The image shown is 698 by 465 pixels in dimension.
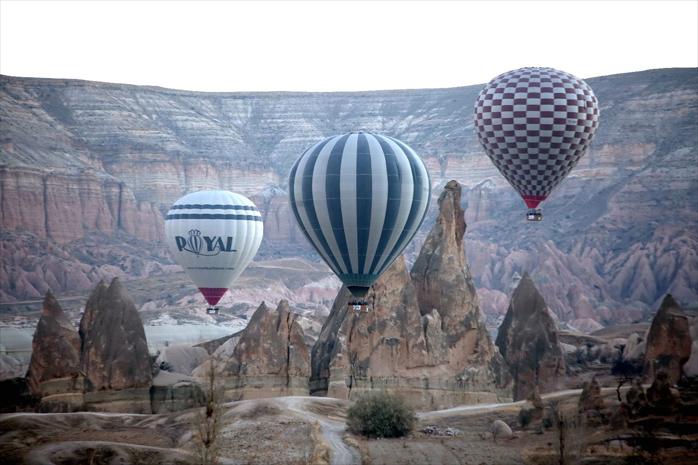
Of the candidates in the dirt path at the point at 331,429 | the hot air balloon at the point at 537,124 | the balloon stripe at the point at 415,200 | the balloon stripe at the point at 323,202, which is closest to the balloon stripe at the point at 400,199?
→ the balloon stripe at the point at 415,200

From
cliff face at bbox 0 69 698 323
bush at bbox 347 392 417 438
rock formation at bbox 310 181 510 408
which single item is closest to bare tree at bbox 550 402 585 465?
bush at bbox 347 392 417 438

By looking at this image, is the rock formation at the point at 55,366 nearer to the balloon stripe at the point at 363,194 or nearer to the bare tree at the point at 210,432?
the balloon stripe at the point at 363,194

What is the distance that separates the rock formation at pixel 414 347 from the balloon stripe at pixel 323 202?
5979mm

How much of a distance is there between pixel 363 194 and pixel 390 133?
118m

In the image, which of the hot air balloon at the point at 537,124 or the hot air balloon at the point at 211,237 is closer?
the hot air balloon at the point at 537,124

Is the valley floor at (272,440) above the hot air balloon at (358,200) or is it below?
below

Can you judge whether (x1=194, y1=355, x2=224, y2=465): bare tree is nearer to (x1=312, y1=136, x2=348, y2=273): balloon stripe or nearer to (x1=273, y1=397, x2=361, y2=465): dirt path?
(x1=273, y1=397, x2=361, y2=465): dirt path

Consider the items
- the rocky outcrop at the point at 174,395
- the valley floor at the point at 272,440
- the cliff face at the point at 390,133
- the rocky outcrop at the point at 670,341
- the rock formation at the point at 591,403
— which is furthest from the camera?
the cliff face at the point at 390,133

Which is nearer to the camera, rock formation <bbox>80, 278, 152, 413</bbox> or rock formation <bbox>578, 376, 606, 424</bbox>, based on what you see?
rock formation <bbox>578, 376, 606, 424</bbox>

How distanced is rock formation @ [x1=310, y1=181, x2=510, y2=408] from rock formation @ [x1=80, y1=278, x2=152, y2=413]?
7.08 m

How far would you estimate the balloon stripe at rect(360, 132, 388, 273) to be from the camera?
2090 inches

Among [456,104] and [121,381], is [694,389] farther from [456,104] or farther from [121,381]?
[456,104]

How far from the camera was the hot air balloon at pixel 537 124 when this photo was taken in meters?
56.7

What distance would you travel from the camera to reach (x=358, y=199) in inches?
2083
